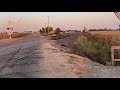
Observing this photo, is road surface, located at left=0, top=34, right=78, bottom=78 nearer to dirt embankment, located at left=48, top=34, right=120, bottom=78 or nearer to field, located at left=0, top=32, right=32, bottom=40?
dirt embankment, located at left=48, top=34, right=120, bottom=78

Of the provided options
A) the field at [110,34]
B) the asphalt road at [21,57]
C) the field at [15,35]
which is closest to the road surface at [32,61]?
the asphalt road at [21,57]

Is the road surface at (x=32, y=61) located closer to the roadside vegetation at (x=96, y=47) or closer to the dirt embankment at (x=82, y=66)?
the dirt embankment at (x=82, y=66)

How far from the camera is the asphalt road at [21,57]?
1088 cm

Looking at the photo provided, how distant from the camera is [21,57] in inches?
445

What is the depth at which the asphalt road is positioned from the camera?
1088cm

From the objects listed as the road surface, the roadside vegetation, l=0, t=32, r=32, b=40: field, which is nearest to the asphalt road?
the road surface

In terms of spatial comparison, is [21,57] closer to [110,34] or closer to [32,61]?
[32,61]

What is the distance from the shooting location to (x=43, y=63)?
435 inches
